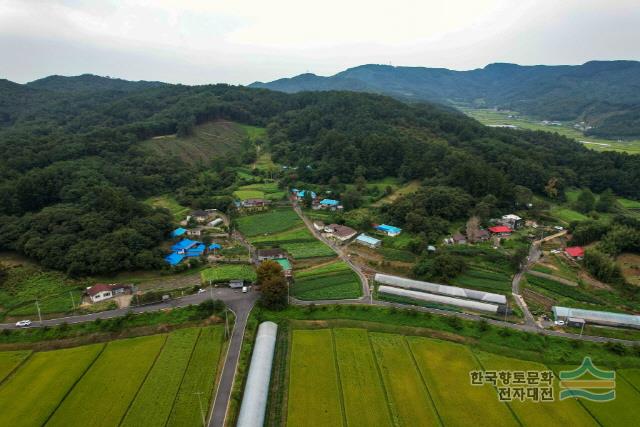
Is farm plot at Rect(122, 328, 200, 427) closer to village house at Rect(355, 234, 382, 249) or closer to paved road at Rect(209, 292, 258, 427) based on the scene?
paved road at Rect(209, 292, 258, 427)

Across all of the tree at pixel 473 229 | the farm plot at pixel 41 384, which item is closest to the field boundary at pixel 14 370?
the farm plot at pixel 41 384

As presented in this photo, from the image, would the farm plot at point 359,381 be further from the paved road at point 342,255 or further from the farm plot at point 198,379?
the farm plot at point 198,379

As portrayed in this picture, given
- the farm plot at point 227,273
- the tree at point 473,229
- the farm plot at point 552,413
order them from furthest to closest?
1. the tree at point 473,229
2. the farm plot at point 227,273
3. the farm plot at point 552,413

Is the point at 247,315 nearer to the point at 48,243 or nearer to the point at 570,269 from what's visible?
the point at 48,243

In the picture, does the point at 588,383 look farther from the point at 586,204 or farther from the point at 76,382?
the point at 586,204

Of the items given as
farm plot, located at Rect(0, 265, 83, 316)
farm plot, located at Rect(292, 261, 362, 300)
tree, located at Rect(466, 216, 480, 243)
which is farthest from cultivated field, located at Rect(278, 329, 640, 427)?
farm plot, located at Rect(0, 265, 83, 316)

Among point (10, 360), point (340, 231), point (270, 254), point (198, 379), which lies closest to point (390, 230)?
point (340, 231)
